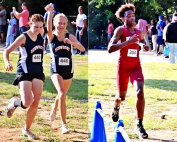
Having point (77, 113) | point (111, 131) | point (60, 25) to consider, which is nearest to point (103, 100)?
point (77, 113)

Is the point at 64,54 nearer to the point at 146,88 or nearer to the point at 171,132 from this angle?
the point at 171,132

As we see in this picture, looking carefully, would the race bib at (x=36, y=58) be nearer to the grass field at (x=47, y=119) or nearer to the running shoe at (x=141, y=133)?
the grass field at (x=47, y=119)

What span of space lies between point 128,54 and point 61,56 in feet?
2.39

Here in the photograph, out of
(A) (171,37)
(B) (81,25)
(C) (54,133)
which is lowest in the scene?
(C) (54,133)

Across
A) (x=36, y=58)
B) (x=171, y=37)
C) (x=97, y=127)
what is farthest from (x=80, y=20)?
(x=97, y=127)

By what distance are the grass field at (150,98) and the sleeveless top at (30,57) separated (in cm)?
98

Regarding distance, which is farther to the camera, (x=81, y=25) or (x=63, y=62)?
(x=81, y=25)

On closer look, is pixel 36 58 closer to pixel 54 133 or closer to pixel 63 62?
pixel 63 62

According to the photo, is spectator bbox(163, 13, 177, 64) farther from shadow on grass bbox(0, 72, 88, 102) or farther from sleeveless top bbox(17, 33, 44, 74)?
sleeveless top bbox(17, 33, 44, 74)

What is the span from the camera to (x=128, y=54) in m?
5.15

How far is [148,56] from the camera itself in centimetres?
810

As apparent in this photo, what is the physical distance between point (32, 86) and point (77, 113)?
4.86 feet

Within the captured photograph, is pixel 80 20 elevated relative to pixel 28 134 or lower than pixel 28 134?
elevated

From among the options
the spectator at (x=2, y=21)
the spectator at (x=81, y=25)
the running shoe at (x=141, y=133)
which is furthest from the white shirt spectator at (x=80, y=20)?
the running shoe at (x=141, y=133)
